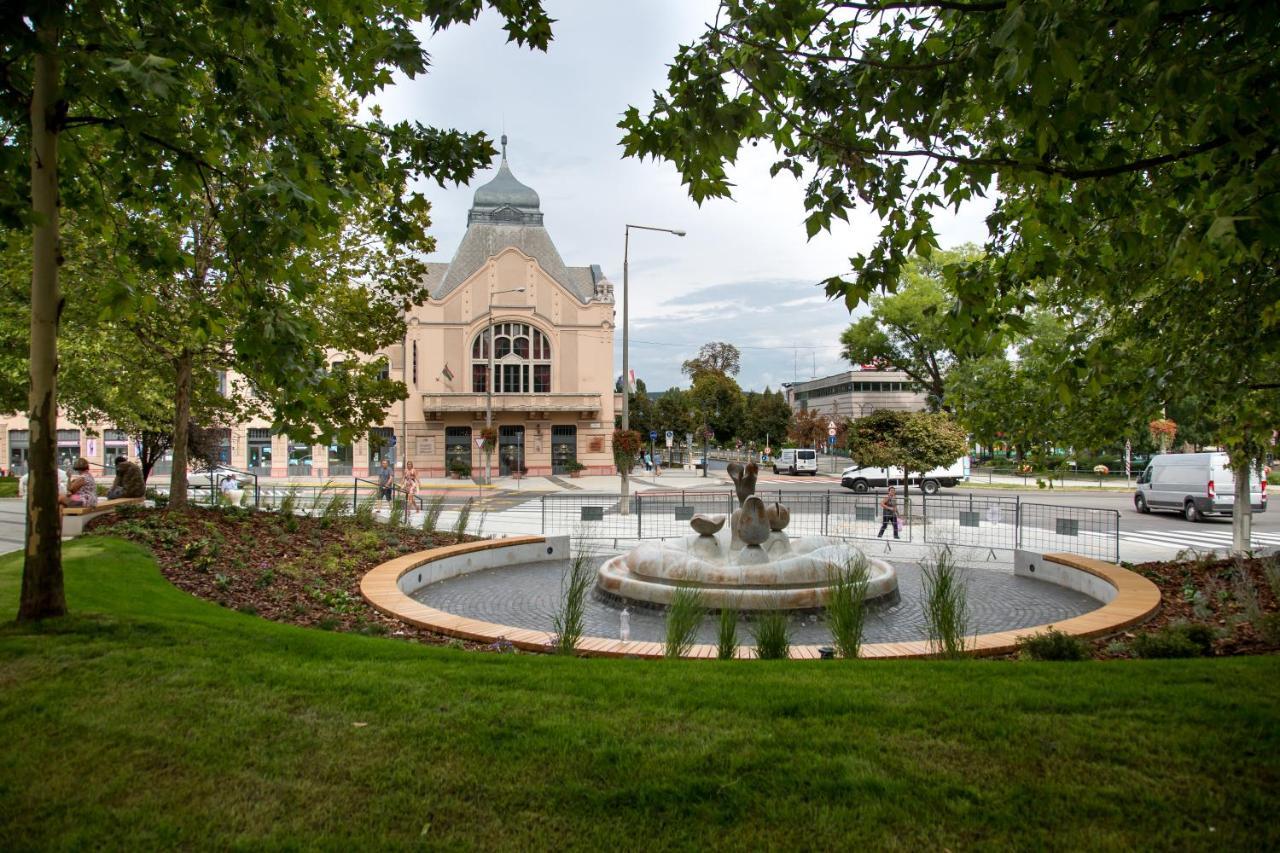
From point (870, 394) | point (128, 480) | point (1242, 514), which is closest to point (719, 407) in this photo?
point (870, 394)

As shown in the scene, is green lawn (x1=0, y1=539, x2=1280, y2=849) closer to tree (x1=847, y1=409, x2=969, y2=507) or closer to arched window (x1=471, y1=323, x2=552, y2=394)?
tree (x1=847, y1=409, x2=969, y2=507)

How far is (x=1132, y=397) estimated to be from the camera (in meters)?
6.80

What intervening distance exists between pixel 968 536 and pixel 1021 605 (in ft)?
27.8

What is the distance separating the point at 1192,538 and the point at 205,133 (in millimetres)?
23487

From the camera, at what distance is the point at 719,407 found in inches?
2653

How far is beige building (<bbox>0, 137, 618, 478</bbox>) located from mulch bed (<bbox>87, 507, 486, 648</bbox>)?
3259cm

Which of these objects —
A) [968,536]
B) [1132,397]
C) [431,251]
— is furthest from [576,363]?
[1132,397]

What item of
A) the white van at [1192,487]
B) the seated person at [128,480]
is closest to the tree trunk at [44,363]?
the seated person at [128,480]

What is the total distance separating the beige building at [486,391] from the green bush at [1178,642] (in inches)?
1637

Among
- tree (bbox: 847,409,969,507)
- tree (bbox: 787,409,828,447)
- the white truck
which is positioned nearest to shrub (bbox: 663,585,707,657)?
tree (bbox: 847,409,969,507)

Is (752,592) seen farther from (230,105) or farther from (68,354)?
(68,354)

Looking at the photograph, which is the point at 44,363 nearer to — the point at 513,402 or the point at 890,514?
the point at 890,514

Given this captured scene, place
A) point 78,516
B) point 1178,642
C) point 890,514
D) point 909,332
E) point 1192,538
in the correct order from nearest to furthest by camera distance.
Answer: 1. point 1178,642
2. point 78,516
3. point 890,514
4. point 1192,538
5. point 909,332

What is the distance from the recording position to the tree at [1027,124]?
3.19 metres
